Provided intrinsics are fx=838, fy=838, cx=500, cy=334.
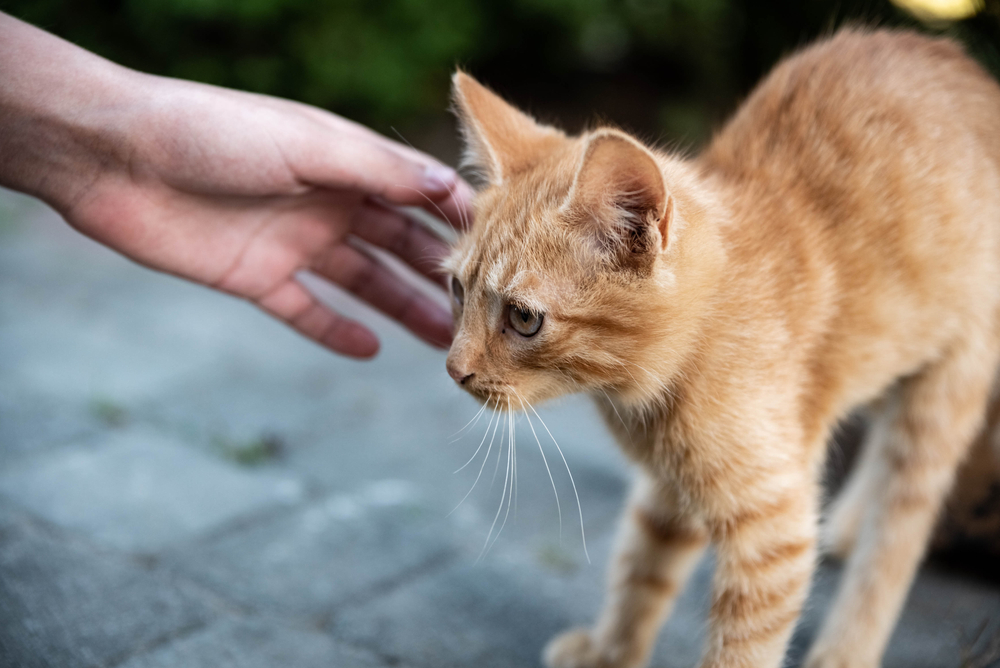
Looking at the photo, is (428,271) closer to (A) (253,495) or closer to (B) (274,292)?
(B) (274,292)

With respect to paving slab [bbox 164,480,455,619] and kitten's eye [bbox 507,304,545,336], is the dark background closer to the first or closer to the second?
paving slab [bbox 164,480,455,619]

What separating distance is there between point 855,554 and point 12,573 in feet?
6.34

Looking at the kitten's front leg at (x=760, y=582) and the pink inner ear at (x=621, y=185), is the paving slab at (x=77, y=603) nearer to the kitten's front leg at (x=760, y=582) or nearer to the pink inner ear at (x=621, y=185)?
the kitten's front leg at (x=760, y=582)

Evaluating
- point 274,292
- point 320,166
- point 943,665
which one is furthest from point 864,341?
point 274,292

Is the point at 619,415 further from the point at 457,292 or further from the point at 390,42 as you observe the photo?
the point at 390,42

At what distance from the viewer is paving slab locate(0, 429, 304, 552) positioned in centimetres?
220

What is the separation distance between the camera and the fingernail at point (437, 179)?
2002mm

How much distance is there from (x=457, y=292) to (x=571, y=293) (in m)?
0.30

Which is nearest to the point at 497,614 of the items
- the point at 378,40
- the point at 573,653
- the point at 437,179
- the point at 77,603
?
the point at 573,653

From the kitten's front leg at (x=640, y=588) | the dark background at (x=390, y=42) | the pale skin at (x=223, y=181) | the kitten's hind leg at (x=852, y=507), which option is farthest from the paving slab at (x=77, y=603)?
the dark background at (x=390, y=42)

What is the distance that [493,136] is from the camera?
5.59ft

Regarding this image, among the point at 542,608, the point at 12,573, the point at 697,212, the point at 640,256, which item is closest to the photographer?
the point at 640,256

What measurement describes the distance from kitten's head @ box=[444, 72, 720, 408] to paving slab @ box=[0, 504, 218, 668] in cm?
90

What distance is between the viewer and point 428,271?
2252 mm
